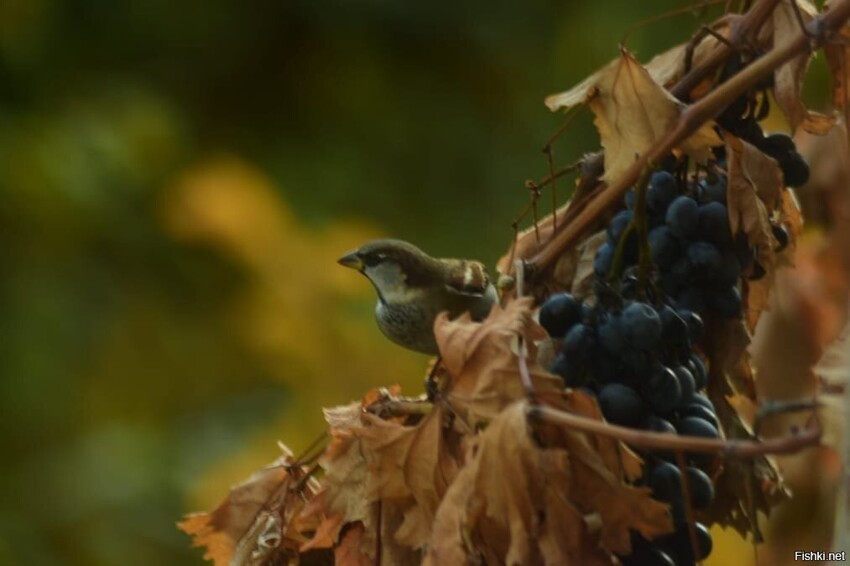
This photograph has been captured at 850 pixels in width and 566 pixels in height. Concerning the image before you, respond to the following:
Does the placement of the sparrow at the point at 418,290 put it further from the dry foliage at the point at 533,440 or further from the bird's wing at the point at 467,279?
the dry foliage at the point at 533,440

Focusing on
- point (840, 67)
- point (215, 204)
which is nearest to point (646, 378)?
point (840, 67)

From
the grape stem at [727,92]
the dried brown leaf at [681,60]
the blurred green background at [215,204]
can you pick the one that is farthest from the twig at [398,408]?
the blurred green background at [215,204]

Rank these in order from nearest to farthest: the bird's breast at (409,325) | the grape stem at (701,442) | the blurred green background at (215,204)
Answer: the grape stem at (701,442) → the bird's breast at (409,325) → the blurred green background at (215,204)

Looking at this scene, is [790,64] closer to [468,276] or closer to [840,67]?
[840,67]

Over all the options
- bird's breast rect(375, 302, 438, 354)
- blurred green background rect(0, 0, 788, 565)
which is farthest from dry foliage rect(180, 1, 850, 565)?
blurred green background rect(0, 0, 788, 565)

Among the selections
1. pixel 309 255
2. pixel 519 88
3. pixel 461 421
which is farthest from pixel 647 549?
pixel 519 88

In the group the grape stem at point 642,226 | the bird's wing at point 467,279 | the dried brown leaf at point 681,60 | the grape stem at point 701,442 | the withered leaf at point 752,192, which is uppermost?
the bird's wing at point 467,279
